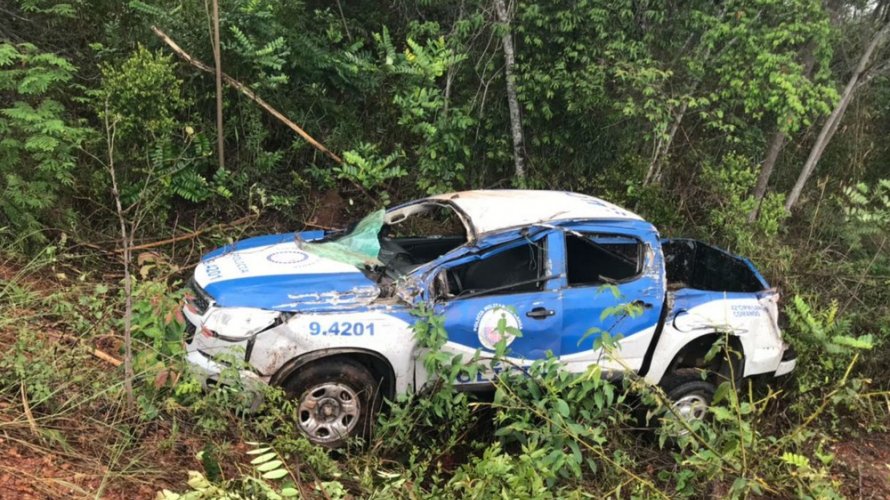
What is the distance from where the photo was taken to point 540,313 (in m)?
4.05

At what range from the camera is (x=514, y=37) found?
7391 millimetres

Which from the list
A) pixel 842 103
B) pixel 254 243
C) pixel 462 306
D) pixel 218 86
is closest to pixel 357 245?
pixel 254 243

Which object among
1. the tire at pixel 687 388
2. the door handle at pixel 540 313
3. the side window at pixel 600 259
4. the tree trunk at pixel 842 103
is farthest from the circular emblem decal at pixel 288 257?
the tree trunk at pixel 842 103

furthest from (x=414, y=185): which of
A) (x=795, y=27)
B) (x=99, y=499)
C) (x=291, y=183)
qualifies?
(x=99, y=499)

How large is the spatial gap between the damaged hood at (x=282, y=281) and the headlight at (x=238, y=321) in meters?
0.04

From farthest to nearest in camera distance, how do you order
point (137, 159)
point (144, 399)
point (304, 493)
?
1. point (137, 159)
2. point (144, 399)
3. point (304, 493)

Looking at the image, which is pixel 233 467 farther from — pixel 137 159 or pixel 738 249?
pixel 738 249

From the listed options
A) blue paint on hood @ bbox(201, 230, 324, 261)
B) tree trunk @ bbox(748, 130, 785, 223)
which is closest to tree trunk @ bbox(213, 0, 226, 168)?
blue paint on hood @ bbox(201, 230, 324, 261)

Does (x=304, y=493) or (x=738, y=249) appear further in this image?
(x=738, y=249)

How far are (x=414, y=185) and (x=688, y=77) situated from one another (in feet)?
12.2

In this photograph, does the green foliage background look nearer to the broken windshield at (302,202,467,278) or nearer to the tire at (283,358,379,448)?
the tire at (283,358,379,448)

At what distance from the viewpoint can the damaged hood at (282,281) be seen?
3.69 m

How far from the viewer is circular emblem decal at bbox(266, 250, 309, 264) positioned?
13.7 ft

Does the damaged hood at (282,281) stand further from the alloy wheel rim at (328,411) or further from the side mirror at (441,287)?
the alloy wheel rim at (328,411)
